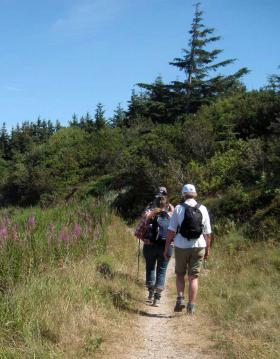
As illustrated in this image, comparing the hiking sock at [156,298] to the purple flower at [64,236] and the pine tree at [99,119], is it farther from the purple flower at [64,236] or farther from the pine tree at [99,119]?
the pine tree at [99,119]

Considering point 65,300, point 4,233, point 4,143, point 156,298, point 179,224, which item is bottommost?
point 156,298

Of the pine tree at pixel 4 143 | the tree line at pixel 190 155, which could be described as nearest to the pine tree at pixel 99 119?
A: the tree line at pixel 190 155

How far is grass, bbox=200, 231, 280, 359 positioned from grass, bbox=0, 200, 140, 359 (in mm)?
1277

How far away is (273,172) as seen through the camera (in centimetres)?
1266

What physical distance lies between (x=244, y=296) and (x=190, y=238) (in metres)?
1.24

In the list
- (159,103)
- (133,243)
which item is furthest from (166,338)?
(159,103)

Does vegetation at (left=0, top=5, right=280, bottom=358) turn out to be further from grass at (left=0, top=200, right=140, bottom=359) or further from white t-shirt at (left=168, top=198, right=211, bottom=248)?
white t-shirt at (left=168, top=198, right=211, bottom=248)

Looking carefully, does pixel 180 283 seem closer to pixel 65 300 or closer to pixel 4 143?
pixel 65 300

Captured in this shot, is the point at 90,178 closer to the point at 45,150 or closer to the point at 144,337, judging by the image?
the point at 45,150

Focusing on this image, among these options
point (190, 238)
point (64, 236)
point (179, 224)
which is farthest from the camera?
point (64, 236)

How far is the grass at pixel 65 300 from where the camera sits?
464 cm

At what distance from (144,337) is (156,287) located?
5.37 ft

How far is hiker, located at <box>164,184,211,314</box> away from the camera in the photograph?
6.39 meters

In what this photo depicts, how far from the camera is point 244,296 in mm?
6746
